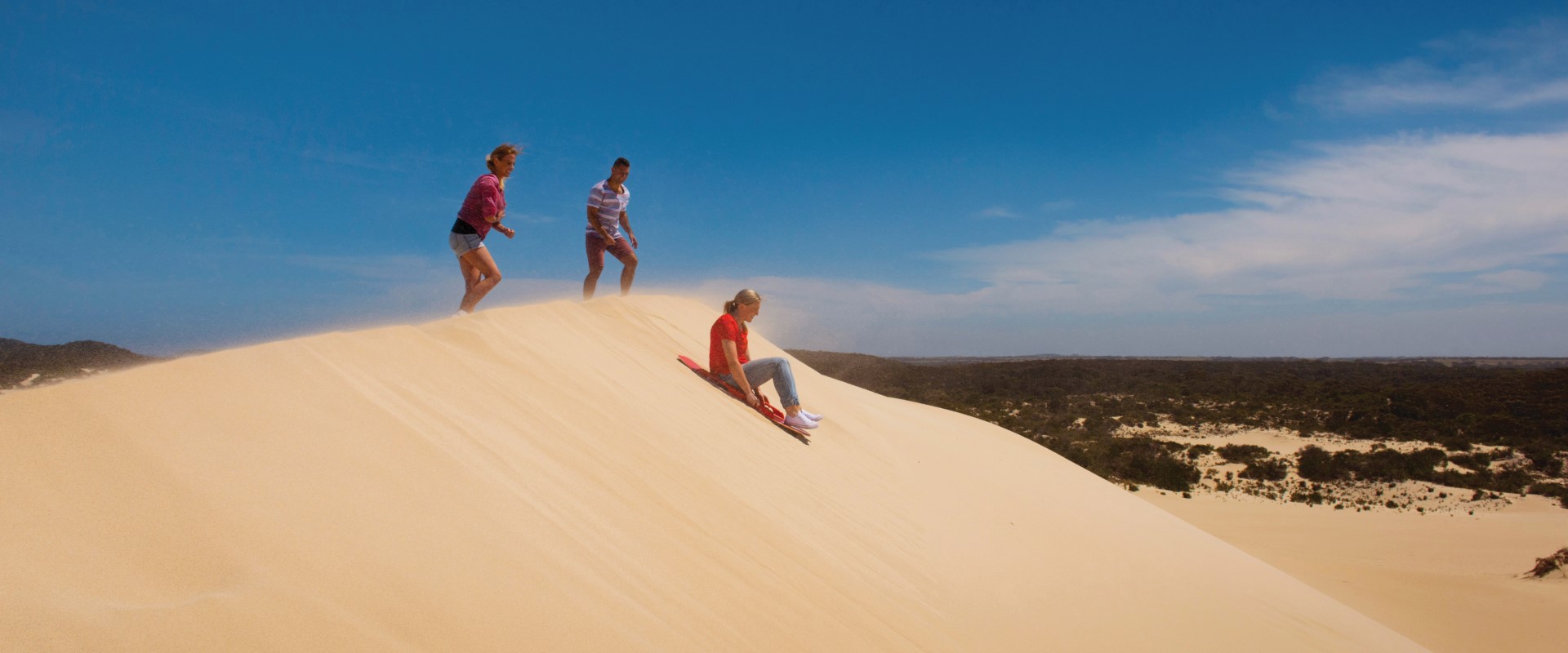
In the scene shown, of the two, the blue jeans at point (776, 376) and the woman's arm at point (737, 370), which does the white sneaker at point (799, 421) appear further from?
the woman's arm at point (737, 370)

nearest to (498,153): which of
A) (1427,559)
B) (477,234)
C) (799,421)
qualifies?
(477,234)

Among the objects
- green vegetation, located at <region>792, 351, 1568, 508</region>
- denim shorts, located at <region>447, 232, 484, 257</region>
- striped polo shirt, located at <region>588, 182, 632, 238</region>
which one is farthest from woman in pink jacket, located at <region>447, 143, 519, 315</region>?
green vegetation, located at <region>792, 351, 1568, 508</region>

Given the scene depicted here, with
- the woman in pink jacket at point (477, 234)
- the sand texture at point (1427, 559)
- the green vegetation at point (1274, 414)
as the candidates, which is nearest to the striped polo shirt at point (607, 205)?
the woman in pink jacket at point (477, 234)

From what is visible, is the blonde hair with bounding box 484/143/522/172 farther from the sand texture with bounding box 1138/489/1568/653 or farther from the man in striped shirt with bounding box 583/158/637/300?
the sand texture with bounding box 1138/489/1568/653

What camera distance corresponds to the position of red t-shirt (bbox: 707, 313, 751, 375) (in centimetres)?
620

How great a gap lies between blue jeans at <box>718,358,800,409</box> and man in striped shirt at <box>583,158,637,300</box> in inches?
98.3

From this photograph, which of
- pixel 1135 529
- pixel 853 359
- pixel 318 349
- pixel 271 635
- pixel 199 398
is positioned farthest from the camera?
pixel 853 359

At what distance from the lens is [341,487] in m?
2.48

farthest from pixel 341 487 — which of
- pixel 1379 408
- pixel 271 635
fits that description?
pixel 1379 408

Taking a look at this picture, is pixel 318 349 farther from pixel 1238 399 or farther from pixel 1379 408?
pixel 1238 399

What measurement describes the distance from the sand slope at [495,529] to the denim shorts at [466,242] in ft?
2.25

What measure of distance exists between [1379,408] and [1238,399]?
5.28 metres

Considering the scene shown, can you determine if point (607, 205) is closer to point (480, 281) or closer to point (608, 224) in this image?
point (608, 224)

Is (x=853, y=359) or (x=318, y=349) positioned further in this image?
(x=853, y=359)
